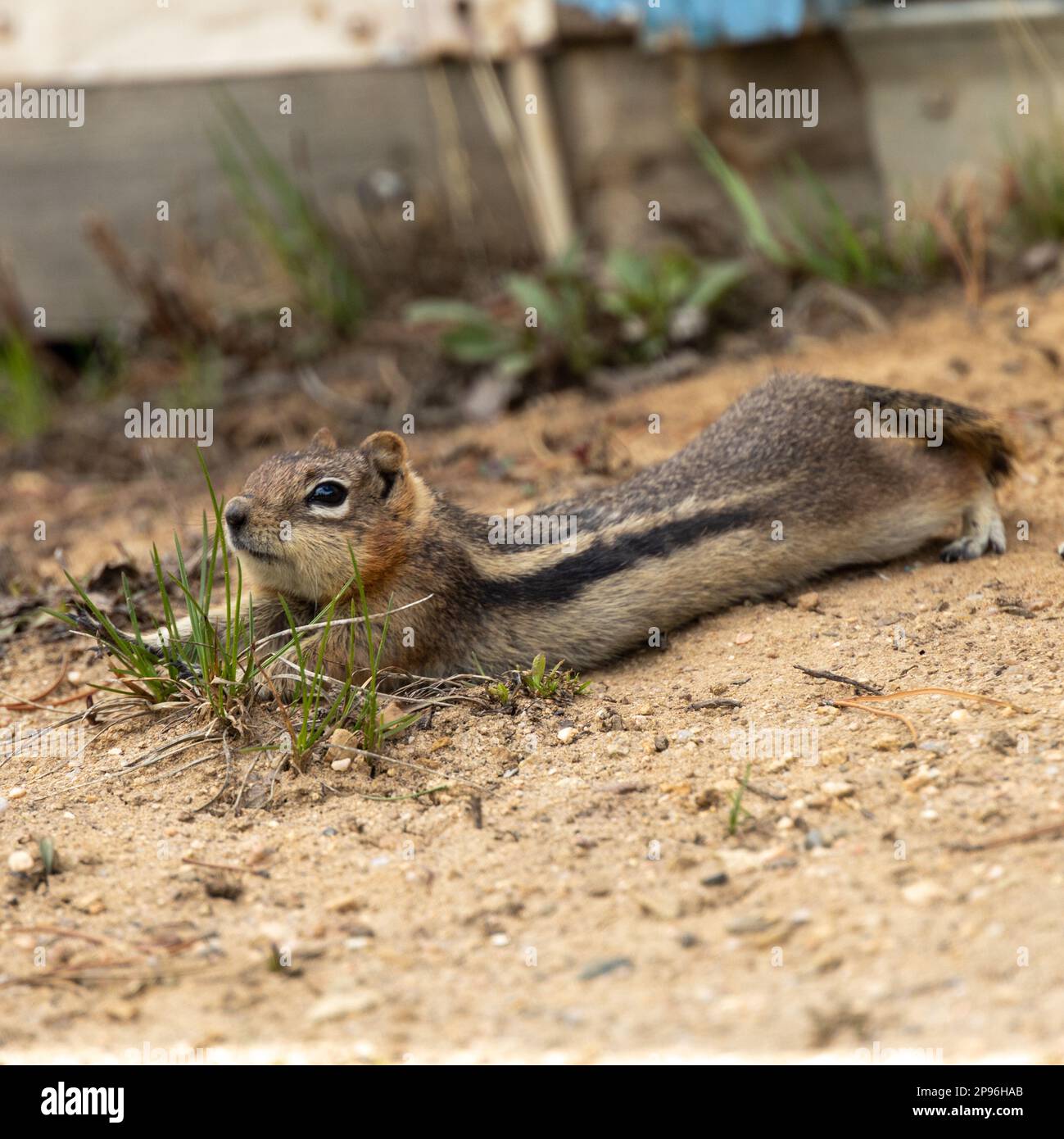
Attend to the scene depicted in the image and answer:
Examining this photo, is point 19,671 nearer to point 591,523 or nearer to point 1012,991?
point 591,523

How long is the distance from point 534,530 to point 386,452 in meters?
0.64

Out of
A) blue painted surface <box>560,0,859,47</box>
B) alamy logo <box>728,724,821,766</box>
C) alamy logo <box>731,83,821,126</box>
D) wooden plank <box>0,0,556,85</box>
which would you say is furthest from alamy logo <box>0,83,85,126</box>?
alamy logo <box>728,724,821,766</box>

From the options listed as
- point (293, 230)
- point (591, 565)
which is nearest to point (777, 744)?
point (591, 565)

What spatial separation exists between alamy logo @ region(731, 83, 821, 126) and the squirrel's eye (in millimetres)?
4933

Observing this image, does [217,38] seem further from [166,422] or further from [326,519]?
[326,519]

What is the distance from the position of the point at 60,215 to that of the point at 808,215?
5.17 m

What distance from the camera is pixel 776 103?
848 cm

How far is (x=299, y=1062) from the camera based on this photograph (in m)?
2.94

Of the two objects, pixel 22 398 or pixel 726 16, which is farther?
pixel 22 398

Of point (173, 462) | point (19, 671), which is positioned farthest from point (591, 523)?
point (173, 462)

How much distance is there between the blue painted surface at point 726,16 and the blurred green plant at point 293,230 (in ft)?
7.08

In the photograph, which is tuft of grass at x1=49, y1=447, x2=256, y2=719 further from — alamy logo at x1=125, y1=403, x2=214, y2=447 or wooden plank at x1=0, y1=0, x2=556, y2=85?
wooden plank at x1=0, y1=0, x2=556, y2=85

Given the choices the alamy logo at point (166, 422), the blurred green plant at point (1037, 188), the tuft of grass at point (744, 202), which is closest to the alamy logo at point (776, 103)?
the tuft of grass at point (744, 202)

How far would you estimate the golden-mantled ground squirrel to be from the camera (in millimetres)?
4781
